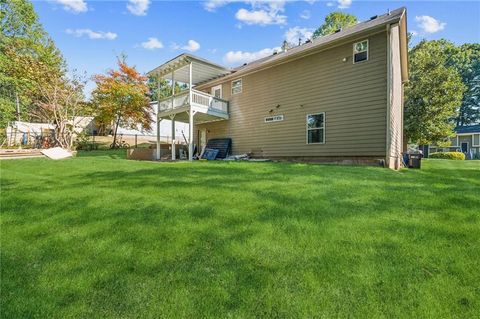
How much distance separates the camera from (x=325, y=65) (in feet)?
35.4

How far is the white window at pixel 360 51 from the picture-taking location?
976 centimetres

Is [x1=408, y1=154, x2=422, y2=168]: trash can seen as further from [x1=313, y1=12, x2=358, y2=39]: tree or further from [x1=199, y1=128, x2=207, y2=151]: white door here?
[x1=313, y1=12, x2=358, y2=39]: tree

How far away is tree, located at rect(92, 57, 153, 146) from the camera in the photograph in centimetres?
2022

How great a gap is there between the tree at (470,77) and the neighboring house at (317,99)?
33641mm

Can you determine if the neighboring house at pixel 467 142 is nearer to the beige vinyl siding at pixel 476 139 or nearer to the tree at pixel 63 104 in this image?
the beige vinyl siding at pixel 476 139

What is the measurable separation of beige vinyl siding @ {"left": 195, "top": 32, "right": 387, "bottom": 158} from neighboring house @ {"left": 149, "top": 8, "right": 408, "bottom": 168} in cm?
3

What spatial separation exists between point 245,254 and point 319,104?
9551 millimetres

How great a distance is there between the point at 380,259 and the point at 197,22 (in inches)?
554

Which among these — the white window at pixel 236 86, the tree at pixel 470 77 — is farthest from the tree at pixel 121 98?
the tree at pixel 470 77

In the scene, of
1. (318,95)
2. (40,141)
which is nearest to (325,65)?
(318,95)

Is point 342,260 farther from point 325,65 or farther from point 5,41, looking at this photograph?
point 5,41

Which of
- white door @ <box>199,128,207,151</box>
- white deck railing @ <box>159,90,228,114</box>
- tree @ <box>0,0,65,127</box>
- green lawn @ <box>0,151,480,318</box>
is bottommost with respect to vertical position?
green lawn @ <box>0,151,480,318</box>

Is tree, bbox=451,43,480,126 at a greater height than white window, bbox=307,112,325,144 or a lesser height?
greater

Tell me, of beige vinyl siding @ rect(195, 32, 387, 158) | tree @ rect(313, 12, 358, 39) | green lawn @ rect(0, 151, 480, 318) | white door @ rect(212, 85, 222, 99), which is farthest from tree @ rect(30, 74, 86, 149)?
tree @ rect(313, 12, 358, 39)
